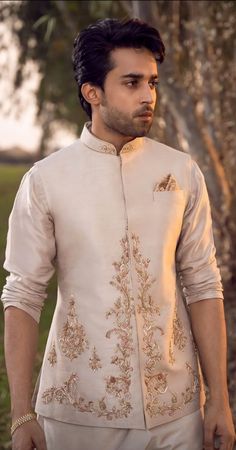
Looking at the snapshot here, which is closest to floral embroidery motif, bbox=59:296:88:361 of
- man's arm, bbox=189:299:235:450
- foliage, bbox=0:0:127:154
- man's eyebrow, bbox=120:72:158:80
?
man's arm, bbox=189:299:235:450

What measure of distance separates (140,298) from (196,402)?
0.41m

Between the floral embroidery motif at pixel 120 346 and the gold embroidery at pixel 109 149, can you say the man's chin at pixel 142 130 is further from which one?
the floral embroidery motif at pixel 120 346

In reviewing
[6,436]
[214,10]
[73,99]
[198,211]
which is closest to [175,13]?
[214,10]

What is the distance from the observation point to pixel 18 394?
133 inches

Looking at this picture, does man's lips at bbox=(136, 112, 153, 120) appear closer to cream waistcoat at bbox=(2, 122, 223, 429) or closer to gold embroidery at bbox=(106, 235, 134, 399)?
cream waistcoat at bbox=(2, 122, 223, 429)

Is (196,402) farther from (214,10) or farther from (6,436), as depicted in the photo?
(214,10)

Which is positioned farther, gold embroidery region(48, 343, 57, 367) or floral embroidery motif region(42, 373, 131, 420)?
gold embroidery region(48, 343, 57, 367)

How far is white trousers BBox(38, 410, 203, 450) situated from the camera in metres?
3.40

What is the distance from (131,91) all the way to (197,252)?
588mm

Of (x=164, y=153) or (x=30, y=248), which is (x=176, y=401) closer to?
(x=30, y=248)

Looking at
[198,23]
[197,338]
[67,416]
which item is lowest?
[67,416]

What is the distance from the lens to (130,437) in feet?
11.2

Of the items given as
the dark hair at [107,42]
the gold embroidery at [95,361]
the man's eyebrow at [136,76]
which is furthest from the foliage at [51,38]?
the gold embroidery at [95,361]

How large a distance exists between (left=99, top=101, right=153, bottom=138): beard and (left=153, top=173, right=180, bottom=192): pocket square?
0.60 ft
